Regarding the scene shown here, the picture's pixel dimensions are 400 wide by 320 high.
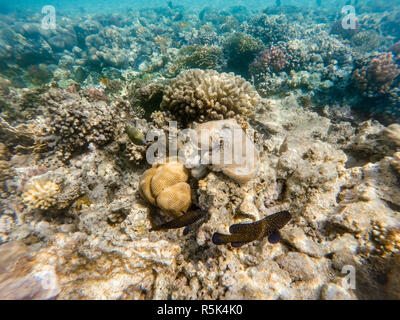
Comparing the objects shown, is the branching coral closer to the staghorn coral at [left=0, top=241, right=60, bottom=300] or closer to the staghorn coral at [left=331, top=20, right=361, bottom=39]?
the staghorn coral at [left=0, top=241, right=60, bottom=300]

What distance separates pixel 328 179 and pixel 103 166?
351 centimetres

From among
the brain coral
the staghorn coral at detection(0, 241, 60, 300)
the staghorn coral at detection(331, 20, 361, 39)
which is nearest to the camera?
the staghorn coral at detection(0, 241, 60, 300)

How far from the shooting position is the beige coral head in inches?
94.3

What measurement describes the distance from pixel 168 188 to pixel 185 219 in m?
0.44

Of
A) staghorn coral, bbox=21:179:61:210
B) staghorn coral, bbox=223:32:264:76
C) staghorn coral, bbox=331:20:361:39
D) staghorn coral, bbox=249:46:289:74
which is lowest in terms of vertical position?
staghorn coral, bbox=21:179:61:210

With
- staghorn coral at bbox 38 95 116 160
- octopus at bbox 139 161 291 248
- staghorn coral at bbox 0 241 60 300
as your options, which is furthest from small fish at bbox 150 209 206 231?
staghorn coral at bbox 38 95 116 160

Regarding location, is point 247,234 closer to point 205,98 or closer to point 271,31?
point 205,98

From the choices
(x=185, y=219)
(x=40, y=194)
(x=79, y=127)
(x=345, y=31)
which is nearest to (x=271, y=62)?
(x=79, y=127)

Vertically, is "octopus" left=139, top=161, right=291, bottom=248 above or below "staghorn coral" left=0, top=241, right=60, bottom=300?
above

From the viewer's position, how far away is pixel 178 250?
7.87 ft

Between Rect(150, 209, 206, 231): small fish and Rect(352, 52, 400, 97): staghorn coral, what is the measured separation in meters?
6.96
